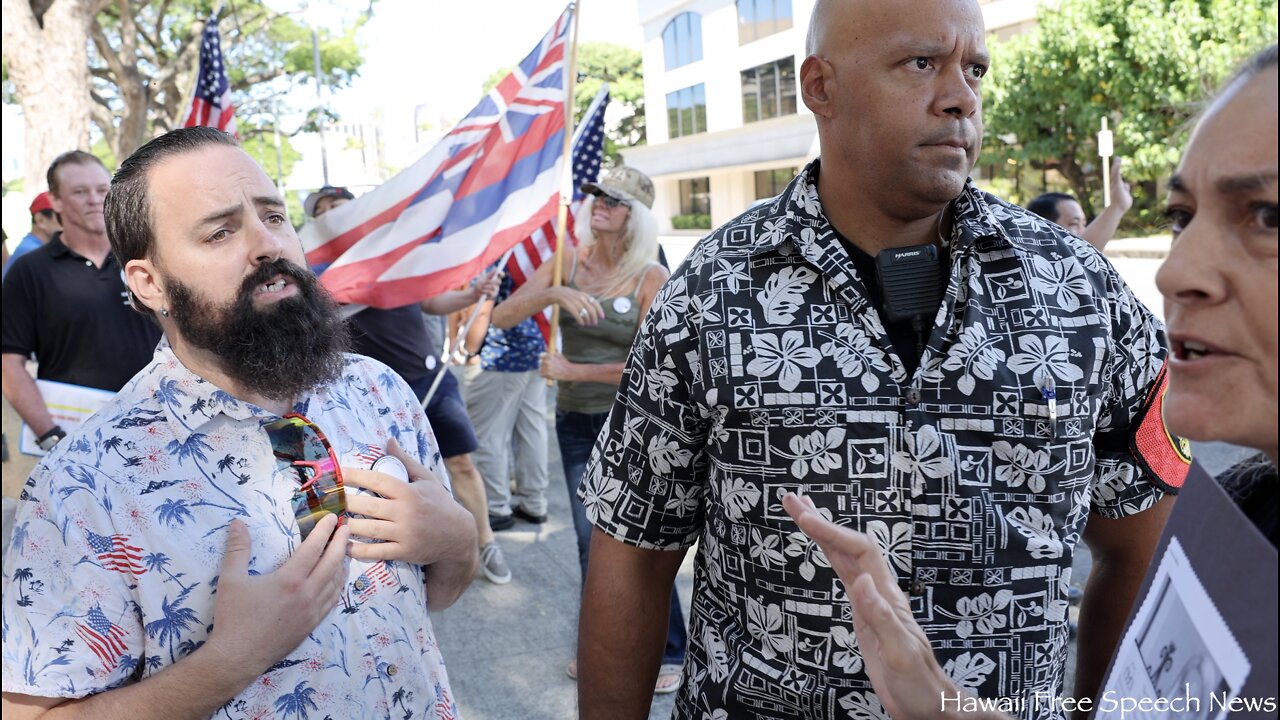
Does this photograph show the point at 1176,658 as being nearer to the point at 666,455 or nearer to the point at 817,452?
the point at 817,452

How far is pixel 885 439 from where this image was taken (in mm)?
1822

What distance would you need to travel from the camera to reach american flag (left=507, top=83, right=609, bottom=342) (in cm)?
598

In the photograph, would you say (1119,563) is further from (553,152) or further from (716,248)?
(553,152)

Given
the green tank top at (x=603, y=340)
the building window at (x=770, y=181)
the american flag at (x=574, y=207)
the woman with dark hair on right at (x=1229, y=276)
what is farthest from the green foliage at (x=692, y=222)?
the woman with dark hair on right at (x=1229, y=276)

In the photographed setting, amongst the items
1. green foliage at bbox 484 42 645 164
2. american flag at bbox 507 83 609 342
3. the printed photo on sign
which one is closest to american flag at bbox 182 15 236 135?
american flag at bbox 507 83 609 342

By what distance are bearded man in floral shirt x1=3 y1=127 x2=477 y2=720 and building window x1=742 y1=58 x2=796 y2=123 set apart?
3072 centimetres

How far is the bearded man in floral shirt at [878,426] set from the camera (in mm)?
1809

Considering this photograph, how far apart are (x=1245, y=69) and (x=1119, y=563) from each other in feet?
3.97

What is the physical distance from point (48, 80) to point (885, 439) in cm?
1193

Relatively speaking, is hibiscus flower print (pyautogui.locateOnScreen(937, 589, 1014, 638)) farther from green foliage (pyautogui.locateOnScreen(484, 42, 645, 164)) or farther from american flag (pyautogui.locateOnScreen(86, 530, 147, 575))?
green foliage (pyautogui.locateOnScreen(484, 42, 645, 164))

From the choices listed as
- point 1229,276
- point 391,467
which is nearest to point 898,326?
point 1229,276

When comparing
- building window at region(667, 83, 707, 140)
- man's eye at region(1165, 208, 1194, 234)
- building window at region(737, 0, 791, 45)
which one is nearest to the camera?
man's eye at region(1165, 208, 1194, 234)

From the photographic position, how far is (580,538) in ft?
14.9

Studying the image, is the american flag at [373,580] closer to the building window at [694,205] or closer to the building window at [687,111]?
the building window at [687,111]
